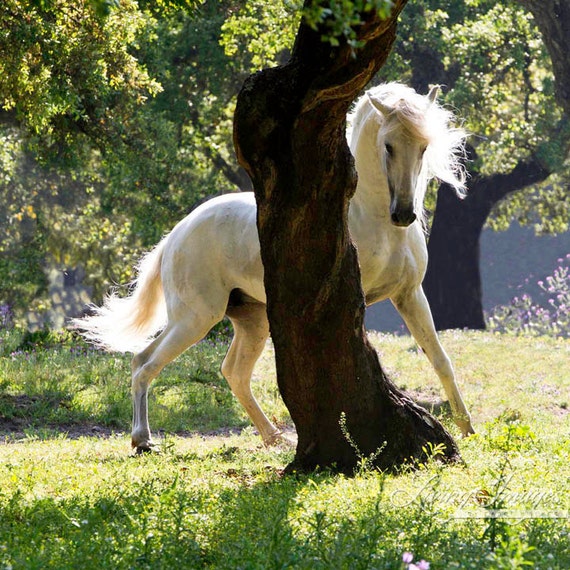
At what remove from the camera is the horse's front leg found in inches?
324

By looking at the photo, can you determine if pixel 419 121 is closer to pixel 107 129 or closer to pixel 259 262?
pixel 259 262

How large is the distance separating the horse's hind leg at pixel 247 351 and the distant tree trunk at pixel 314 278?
261 centimetres

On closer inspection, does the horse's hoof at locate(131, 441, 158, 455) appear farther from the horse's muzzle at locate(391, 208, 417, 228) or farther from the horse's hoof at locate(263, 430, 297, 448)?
the horse's muzzle at locate(391, 208, 417, 228)

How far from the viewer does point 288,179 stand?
6.32 meters

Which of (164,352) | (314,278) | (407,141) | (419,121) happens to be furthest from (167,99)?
(314,278)

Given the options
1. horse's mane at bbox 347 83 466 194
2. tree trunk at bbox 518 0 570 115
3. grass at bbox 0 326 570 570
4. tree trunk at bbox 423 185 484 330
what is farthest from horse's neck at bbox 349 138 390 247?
tree trunk at bbox 423 185 484 330

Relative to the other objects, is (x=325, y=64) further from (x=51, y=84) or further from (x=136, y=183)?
(x=136, y=183)

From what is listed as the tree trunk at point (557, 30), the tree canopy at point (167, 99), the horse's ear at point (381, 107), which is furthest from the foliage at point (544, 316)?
Result: the horse's ear at point (381, 107)

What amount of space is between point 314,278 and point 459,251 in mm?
21045

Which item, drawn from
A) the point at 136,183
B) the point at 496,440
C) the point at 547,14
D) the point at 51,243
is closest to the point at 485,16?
the point at 547,14

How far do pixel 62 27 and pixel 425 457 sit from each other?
252 inches

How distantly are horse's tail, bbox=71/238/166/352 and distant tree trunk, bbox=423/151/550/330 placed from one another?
1767cm

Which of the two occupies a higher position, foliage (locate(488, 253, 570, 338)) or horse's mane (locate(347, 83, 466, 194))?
horse's mane (locate(347, 83, 466, 194))

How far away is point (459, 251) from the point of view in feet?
88.7
